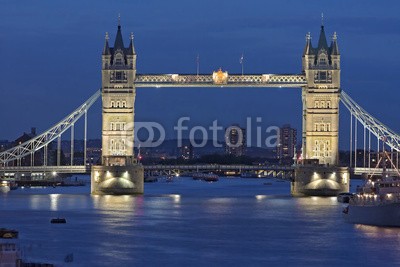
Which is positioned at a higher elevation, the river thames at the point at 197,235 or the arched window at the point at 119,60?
the arched window at the point at 119,60

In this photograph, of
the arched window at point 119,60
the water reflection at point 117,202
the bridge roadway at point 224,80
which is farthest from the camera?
the arched window at point 119,60

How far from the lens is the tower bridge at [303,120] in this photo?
14000cm

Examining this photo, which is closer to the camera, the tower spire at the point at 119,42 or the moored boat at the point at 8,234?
the moored boat at the point at 8,234

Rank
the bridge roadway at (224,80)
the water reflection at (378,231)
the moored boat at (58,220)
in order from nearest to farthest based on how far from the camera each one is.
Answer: the water reflection at (378,231), the moored boat at (58,220), the bridge roadway at (224,80)

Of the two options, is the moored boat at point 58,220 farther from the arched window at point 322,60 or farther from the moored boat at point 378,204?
the arched window at point 322,60

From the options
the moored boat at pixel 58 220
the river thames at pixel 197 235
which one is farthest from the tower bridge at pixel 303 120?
the moored boat at pixel 58 220

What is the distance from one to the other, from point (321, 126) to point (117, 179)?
2009 centimetres

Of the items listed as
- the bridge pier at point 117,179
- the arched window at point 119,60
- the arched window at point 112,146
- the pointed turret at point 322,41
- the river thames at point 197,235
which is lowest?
the river thames at point 197,235

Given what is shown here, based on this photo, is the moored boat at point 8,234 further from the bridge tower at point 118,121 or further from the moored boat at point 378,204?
the bridge tower at point 118,121

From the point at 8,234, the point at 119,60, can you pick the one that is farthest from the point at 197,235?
the point at 119,60

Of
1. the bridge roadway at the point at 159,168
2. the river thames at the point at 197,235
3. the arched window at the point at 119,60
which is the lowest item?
the river thames at the point at 197,235

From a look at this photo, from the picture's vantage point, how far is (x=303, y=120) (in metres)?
144

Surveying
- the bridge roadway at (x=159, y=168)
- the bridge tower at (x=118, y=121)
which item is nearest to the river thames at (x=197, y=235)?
the bridge tower at (x=118, y=121)

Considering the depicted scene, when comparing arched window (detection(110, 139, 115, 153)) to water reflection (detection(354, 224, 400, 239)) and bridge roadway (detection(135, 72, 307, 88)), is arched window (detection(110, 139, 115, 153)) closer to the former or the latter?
bridge roadway (detection(135, 72, 307, 88))
